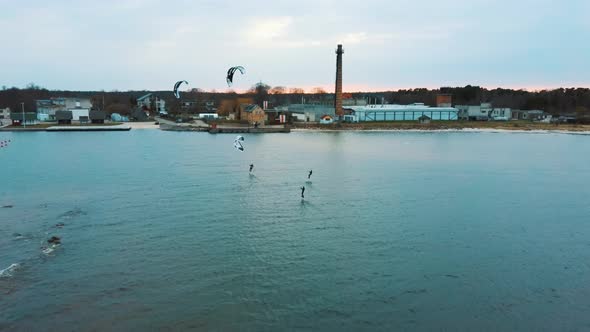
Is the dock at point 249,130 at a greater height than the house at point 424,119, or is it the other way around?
the house at point 424,119

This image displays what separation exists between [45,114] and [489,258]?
52607mm

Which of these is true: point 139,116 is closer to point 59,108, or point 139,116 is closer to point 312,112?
point 59,108

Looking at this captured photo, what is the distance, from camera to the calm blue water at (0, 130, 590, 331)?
6324 mm

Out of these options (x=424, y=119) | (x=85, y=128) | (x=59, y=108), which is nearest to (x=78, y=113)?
(x=59, y=108)

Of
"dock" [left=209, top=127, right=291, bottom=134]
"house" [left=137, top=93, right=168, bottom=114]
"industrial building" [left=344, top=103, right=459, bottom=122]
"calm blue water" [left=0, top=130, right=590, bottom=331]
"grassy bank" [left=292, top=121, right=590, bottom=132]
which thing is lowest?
"calm blue water" [left=0, top=130, right=590, bottom=331]

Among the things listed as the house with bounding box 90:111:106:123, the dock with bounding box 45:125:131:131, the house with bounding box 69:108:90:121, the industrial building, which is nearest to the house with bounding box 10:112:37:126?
the house with bounding box 69:108:90:121

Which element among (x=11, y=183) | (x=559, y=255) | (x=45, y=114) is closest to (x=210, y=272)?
(x=559, y=255)

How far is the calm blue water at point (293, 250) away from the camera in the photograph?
6.32 metres

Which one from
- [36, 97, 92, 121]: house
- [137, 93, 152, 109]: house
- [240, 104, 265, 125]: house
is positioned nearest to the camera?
[240, 104, 265, 125]: house

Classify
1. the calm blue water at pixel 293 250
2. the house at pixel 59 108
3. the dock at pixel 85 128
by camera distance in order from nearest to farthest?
1. the calm blue water at pixel 293 250
2. the dock at pixel 85 128
3. the house at pixel 59 108

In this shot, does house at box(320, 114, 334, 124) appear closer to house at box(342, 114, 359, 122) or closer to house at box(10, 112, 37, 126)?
house at box(342, 114, 359, 122)

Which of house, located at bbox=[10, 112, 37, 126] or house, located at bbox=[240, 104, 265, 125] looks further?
house, located at bbox=[240, 104, 265, 125]

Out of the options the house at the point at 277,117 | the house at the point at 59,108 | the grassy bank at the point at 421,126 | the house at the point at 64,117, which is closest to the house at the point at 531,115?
the grassy bank at the point at 421,126

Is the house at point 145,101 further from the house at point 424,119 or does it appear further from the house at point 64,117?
the house at point 424,119
